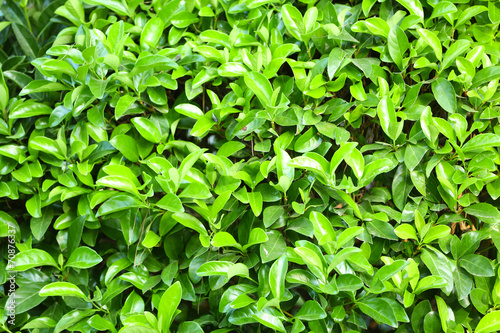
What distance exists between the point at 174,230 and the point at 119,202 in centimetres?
16

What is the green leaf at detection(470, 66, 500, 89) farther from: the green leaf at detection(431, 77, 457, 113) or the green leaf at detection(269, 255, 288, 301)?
the green leaf at detection(269, 255, 288, 301)

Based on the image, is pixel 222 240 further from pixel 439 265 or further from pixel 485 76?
pixel 485 76

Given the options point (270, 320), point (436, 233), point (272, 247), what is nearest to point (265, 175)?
point (272, 247)

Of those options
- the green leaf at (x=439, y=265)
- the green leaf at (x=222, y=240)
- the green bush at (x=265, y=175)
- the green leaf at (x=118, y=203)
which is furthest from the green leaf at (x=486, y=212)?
the green leaf at (x=118, y=203)

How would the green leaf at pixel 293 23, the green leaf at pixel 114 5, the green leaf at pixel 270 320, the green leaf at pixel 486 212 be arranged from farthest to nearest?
1. the green leaf at pixel 114 5
2. the green leaf at pixel 293 23
3. the green leaf at pixel 486 212
4. the green leaf at pixel 270 320

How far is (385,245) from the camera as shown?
1.03 metres

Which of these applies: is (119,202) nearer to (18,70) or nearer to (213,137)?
(213,137)

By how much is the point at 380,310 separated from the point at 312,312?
0.52ft

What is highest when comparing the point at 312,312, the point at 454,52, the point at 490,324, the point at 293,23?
the point at 293,23

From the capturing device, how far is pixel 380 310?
37.0 inches

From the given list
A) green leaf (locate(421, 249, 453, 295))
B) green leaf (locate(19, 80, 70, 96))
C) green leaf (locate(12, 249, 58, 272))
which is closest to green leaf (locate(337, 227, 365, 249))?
green leaf (locate(421, 249, 453, 295))

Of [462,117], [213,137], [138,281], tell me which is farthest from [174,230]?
[462,117]

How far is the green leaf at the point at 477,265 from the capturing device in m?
0.97

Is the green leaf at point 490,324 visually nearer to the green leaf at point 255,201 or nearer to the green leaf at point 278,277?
the green leaf at point 278,277
